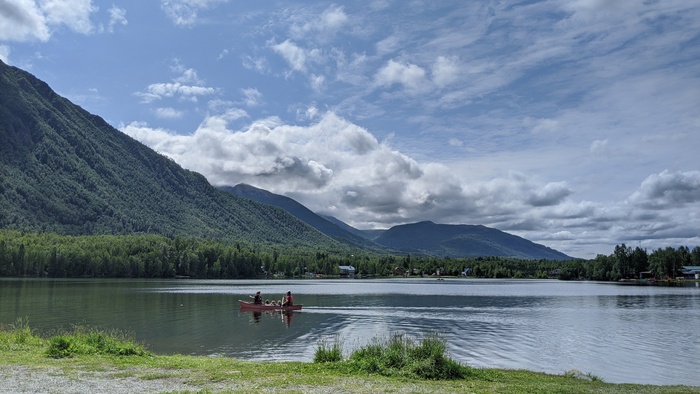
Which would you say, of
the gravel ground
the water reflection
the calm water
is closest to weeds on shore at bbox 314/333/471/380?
the gravel ground

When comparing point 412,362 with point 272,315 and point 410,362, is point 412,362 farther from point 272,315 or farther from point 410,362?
point 272,315

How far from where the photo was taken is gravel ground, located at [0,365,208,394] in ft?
57.3

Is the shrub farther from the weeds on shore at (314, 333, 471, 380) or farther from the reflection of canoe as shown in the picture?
the reflection of canoe

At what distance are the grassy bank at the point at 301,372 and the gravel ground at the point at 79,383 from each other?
0.07 metres

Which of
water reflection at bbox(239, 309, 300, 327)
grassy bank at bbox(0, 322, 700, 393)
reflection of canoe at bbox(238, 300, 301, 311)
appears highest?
grassy bank at bbox(0, 322, 700, 393)

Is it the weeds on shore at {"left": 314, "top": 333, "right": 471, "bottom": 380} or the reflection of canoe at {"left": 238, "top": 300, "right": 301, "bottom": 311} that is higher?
the weeds on shore at {"left": 314, "top": 333, "right": 471, "bottom": 380}

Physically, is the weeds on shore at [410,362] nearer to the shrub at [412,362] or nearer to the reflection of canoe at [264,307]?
the shrub at [412,362]

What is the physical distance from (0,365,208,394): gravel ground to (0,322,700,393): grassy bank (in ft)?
0.23

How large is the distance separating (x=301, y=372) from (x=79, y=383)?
824cm

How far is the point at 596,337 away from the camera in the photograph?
46531mm

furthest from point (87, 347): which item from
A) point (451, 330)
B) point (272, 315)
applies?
point (272, 315)

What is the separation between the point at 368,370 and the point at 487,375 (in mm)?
5163

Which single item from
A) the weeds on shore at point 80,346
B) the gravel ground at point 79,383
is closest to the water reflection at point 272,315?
the weeds on shore at point 80,346

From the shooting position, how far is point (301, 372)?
71.6ft
